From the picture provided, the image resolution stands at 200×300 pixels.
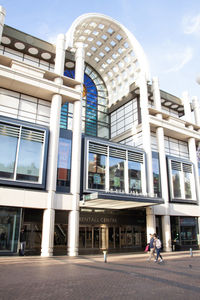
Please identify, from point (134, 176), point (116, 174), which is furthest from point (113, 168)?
point (134, 176)

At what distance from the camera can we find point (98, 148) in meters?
24.3

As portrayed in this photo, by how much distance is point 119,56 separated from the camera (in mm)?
36219

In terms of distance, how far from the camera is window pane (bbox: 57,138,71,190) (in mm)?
21938

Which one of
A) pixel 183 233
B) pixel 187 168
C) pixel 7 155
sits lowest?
pixel 183 233

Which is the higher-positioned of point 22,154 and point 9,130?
point 9,130

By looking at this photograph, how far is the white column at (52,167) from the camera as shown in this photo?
63.5 ft

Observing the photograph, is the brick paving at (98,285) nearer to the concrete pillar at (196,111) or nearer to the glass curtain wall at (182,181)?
the glass curtain wall at (182,181)

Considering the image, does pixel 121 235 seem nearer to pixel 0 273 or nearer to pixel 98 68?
pixel 0 273

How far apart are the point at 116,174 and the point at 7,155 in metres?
10.6

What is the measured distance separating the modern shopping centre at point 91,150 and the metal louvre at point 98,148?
0.34 ft

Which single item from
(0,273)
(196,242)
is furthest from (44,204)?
(196,242)

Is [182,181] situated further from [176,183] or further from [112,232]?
[112,232]

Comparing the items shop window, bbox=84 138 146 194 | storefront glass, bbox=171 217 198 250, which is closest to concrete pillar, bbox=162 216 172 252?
storefront glass, bbox=171 217 198 250

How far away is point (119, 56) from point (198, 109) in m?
14.3
